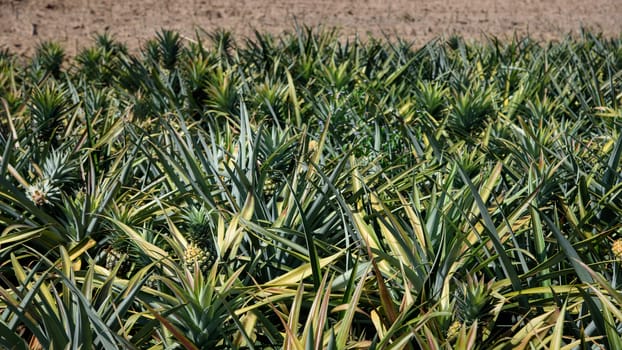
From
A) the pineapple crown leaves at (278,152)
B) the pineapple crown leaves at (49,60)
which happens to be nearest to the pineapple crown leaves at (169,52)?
the pineapple crown leaves at (49,60)

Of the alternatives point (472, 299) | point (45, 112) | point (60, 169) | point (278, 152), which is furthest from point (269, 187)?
point (45, 112)

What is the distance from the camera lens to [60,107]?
2.73 metres

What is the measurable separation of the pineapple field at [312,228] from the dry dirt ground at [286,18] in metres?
3.12

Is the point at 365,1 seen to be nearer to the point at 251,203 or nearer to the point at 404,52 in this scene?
the point at 404,52

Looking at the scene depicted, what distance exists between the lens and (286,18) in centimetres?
710

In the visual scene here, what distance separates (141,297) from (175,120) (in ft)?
4.89

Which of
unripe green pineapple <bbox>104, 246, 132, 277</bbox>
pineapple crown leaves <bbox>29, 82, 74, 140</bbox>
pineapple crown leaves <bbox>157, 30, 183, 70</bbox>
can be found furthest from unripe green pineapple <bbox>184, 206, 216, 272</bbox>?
pineapple crown leaves <bbox>157, 30, 183, 70</bbox>

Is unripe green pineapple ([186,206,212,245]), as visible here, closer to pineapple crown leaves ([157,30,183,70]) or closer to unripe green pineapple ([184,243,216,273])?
unripe green pineapple ([184,243,216,273])

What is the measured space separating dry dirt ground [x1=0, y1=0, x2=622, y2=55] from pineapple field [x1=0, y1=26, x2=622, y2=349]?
10.2 feet

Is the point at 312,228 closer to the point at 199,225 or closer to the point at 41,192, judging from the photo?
the point at 199,225

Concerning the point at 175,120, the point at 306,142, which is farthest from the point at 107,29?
the point at 306,142

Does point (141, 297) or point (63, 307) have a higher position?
point (63, 307)

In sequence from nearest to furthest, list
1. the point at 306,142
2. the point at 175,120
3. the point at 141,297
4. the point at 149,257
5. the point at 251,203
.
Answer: the point at 141,297, the point at 149,257, the point at 251,203, the point at 306,142, the point at 175,120

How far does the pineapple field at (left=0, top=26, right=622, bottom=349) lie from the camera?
146 cm
